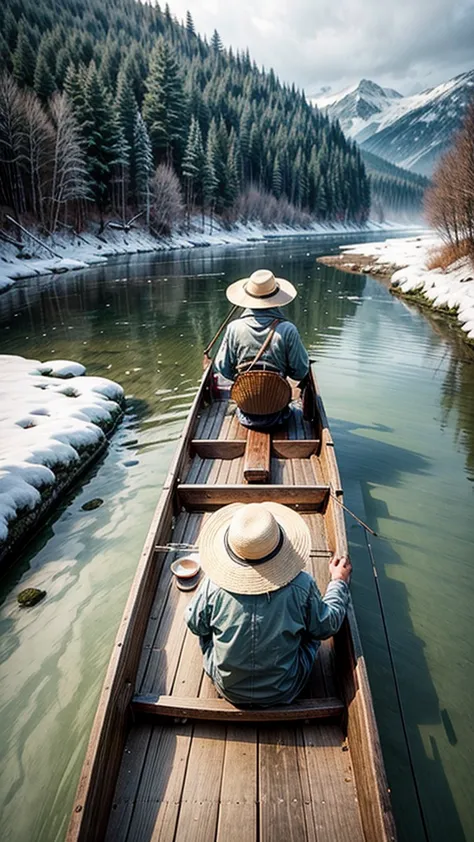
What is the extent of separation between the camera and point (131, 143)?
169 feet

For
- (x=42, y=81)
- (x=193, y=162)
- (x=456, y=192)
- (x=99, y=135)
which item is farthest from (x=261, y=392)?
(x=193, y=162)

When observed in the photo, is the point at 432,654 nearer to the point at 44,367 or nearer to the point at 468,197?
the point at 44,367

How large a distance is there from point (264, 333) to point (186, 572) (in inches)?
137

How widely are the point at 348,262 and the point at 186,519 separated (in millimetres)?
39835

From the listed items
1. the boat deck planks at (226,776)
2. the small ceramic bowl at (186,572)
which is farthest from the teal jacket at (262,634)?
the small ceramic bowl at (186,572)

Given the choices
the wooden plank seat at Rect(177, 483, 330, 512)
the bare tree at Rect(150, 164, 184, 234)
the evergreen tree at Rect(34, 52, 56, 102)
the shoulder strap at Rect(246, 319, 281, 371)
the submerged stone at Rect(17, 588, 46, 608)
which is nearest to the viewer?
the wooden plank seat at Rect(177, 483, 330, 512)

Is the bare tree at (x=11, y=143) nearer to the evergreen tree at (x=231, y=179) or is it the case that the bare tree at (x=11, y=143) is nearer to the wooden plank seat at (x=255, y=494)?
the evergreen tree at (x=231, y=179)

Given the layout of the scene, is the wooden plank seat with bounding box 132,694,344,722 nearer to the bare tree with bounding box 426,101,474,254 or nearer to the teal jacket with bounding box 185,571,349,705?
the teal jacket with bounding box 185,571,349,705

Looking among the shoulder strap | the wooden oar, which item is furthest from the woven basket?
the wooden oar

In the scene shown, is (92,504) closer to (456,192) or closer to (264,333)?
(264,333)

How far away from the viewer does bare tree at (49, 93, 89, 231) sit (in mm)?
39125

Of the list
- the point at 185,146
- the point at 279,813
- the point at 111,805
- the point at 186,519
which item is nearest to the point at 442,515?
the point at 186,519

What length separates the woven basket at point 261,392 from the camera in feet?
19.1

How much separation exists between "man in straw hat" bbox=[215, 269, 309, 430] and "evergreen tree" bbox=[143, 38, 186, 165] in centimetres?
6373
